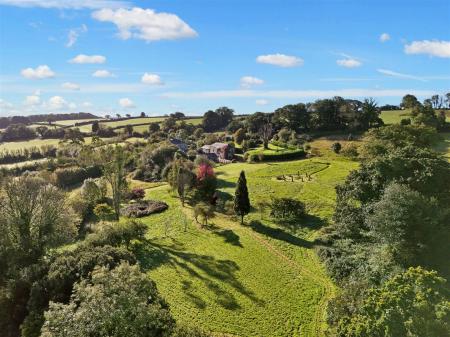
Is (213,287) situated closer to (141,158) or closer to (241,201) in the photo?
(241,201)

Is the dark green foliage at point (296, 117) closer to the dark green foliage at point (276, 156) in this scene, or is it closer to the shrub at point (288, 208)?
the dark green foliage at point (276, 156)

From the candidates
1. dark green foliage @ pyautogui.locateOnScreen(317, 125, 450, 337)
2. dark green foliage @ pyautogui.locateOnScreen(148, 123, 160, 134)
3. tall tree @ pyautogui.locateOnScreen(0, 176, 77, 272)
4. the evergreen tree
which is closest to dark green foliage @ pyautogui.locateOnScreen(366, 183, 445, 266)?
dark green foliage @ pyautogui.locateOnScreen(317, 125, 450, 337)

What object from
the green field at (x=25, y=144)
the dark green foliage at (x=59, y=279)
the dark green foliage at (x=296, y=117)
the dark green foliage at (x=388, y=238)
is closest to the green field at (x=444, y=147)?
the dark green foliage at (x=296, y=117)

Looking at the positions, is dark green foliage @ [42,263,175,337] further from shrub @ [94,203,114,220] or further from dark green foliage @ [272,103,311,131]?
dark green foliage @ [272,103,311,131]

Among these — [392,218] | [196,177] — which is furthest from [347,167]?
[392,218]

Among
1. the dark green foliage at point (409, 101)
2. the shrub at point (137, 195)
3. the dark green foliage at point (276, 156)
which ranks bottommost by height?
the shrub at point (137, 195)

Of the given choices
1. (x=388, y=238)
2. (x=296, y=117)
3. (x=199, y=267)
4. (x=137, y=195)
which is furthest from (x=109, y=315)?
(x=296, y=117)

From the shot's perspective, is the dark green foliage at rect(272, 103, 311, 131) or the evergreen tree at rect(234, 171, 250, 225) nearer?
the evergreen tree at rect(234, 171, 250, 225)
